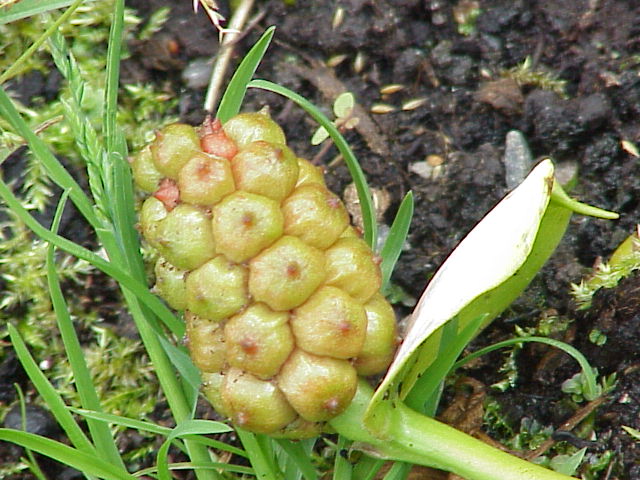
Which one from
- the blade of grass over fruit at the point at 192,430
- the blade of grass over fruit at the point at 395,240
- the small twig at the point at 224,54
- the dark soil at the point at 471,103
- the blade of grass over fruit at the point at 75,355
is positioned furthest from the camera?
the small twig at the point at 224,54

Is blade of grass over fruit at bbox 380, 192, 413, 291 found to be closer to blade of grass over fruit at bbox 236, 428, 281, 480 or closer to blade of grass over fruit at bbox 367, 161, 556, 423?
blade of grass over fruit at bbox 367, 161, 556, 423

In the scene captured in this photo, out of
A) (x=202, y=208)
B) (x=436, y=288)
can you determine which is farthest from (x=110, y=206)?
(x=436, y=288)

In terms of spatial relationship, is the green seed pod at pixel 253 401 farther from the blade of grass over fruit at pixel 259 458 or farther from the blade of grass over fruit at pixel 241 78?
the blade of grass over fruit at pixel 241 78

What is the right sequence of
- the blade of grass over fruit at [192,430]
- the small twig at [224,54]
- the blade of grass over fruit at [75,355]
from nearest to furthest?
the blade of grass over fruit at [192,430] < the blade of grass over fruit at [75,355] < the small twig at [224,54]

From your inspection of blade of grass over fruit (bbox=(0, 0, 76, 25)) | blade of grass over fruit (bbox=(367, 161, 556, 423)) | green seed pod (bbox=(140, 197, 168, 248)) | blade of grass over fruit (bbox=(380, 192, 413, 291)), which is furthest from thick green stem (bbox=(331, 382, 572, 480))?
blade of grass over fruit (bbox=(0, 0, 76, 25))

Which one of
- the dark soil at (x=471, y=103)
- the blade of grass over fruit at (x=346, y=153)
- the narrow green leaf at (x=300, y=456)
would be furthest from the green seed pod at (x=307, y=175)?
the dark soil at (x=471, y=103)

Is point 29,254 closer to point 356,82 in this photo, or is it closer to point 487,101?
point 356,82

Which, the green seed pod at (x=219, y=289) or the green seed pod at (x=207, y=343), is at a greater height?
the green seed pod at (x=219, y=289)
